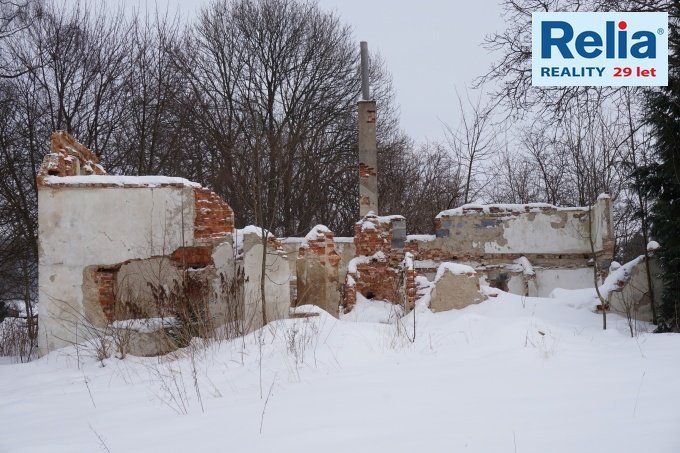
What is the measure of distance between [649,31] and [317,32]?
14973mm

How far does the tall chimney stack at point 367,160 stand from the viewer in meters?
19.4

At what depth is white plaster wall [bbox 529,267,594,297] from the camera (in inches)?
651

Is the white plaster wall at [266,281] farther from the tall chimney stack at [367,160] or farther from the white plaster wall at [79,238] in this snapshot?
the tall chimney stack at [367,160]

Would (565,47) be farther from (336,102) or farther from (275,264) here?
(336,102)

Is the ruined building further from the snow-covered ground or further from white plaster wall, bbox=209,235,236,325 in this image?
the snow-covered ground

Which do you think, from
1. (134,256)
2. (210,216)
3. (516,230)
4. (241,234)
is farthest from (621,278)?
(134,256)

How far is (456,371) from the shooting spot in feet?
20.1

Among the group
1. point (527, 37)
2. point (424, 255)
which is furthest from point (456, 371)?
point (424, 255)

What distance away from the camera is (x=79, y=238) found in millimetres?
9656

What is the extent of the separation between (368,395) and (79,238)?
6261 mm

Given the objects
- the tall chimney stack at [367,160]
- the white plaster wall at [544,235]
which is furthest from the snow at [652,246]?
the tall chimney stack at [367,160]

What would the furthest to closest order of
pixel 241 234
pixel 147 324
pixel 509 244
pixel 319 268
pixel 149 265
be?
pixel 509 244
pixel 319 268
pixel 241 234
pixel 149 265
pixel 147 324

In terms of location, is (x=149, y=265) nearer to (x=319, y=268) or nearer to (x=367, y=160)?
(x=319, y=268)

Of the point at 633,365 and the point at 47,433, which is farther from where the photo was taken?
the point at 633,365
